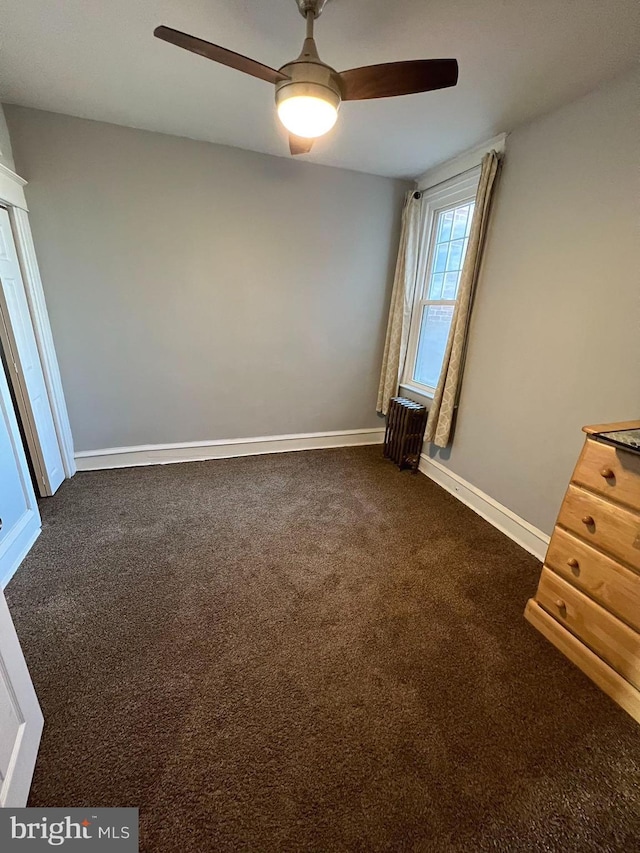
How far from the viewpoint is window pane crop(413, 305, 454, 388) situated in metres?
3.06

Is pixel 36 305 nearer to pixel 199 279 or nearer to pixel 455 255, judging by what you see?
pixel 199 279

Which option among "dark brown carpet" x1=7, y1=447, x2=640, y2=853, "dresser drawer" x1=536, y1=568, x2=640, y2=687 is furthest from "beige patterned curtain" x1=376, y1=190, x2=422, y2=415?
"dresser drawer" x1=536, y1=568, x2=640, y2=687

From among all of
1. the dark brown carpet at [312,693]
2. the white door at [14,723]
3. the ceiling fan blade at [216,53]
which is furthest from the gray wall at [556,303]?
the white door at [14,723]

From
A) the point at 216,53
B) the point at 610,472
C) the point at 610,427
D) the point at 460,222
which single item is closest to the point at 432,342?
the point at 460,222

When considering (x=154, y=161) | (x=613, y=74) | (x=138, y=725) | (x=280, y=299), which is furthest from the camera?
(x=280, y=299)

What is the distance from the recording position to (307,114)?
1.35 m

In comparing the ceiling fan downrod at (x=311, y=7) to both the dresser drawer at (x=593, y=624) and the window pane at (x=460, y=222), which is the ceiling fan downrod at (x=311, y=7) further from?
the dresser drawer at (x=593, y=624)

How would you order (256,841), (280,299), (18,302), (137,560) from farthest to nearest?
1. (280,299)
2. (18,302)
3. (137,560)
4. (256,841)

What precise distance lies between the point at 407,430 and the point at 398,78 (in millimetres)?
2331

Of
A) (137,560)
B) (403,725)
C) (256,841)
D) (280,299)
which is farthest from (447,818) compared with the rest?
(280,299)

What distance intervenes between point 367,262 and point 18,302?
2752 mm

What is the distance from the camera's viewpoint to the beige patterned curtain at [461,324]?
2.28 metres

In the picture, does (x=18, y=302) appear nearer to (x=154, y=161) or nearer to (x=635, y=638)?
(x=154, y=161)

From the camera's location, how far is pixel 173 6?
54.7 inches
